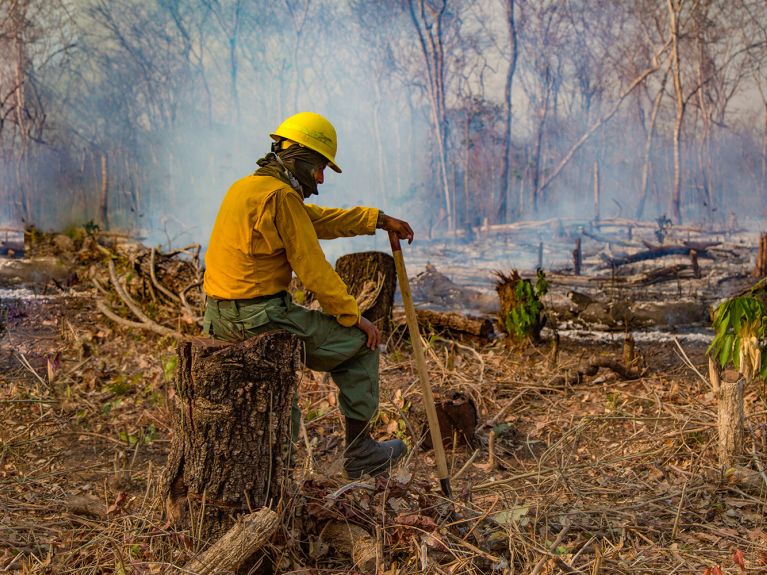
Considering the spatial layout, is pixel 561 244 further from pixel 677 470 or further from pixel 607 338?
pixel 677 470

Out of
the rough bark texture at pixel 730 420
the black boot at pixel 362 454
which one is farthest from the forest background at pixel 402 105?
the black boot at pixel 362 454

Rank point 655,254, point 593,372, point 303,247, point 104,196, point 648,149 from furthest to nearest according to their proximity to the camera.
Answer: point 104,196, point 648,149, point 655,254, point 593,372, point 303,247

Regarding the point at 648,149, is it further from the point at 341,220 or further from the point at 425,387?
the point at 425,387

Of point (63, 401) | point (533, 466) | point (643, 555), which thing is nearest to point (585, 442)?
point (533, 466)

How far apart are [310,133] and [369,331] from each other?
1.08 m

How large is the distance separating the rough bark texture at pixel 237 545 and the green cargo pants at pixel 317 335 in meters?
0.74

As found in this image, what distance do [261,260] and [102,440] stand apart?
2498 millimetres

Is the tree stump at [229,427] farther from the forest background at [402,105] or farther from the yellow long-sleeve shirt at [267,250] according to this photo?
the forest background at [402,105]

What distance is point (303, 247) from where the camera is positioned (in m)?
3.73

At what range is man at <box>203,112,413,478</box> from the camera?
372 centimetres

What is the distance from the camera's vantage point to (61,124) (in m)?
9.11

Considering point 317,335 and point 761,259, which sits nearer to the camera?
point 317,335

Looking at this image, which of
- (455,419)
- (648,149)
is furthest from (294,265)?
(648,149)

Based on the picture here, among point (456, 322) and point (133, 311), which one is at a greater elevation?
point (133, 311)
